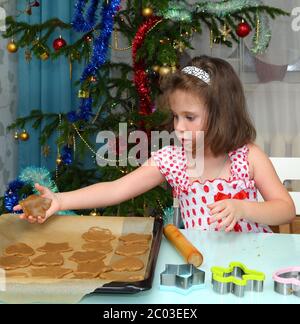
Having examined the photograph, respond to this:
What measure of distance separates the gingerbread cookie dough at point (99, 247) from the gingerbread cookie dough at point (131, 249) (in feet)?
0.06

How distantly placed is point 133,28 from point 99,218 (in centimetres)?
124

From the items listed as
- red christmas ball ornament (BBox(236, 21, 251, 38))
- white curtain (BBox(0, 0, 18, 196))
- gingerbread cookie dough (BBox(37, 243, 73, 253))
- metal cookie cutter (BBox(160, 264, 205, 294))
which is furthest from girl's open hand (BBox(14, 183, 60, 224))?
white curtain (BBox(0, 0, 18, 196))

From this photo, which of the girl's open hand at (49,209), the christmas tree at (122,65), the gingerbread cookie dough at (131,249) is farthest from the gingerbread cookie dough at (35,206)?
the christmas tree at (122,65)

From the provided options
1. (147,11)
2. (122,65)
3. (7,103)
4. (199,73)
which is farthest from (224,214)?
(7,103)

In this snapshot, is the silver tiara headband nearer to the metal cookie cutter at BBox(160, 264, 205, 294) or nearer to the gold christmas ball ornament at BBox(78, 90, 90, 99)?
the metal cookie cutter at BBox(160, 264, 205, 294)

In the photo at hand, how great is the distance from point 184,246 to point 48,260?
0.25 metres

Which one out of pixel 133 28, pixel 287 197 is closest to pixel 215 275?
pixel 287 197

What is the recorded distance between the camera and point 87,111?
2232 millimetres

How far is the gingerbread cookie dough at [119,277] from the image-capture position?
888mm

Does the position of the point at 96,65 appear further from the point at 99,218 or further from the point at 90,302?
the point at 90,302

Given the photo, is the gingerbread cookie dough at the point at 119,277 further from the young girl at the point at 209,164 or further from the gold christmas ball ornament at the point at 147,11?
the gold christmas ball ornament at the point at 147,11

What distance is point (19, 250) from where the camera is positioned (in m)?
1.05

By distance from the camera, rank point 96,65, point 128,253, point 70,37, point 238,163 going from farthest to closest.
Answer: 1. point 70,37
2. point 96,65
3. point 238,163
4. point 128,253

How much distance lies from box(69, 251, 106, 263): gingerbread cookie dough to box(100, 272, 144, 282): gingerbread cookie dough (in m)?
0.08
